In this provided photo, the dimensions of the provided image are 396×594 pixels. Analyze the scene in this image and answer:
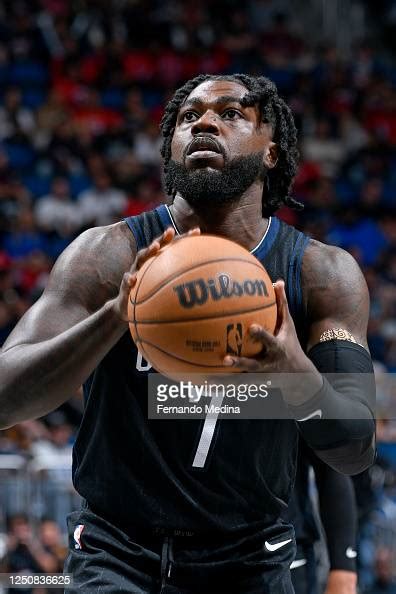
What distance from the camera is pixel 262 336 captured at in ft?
8.11

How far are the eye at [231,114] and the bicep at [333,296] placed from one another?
1.75 feet

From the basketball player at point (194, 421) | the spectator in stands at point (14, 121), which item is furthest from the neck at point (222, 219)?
the spectator in stands at point (14, 121)

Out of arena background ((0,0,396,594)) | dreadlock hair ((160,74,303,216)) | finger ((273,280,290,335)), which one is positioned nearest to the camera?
finger ((273,280,290,335))

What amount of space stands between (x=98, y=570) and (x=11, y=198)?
803 cm

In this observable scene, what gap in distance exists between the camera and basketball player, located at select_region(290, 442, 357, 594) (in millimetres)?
Result: 4531

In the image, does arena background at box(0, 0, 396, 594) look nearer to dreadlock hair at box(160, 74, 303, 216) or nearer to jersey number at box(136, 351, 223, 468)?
dreadlock hair at box(160, 74, 303, 216)

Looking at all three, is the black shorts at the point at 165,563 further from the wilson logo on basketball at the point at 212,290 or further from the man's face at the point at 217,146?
the man's face at the point at 217,146

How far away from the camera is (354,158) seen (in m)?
13.0

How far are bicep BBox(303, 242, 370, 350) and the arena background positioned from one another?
4.79 metres

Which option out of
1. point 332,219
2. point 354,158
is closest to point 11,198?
point 332,219

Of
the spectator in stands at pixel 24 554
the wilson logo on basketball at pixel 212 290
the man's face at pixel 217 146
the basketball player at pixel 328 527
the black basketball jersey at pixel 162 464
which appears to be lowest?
the spectator in stands at pixel 24 554

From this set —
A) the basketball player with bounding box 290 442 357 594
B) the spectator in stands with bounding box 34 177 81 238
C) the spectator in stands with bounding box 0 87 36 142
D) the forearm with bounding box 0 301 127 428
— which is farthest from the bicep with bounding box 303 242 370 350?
the spectator in stands with bounding box 0 87 36 142

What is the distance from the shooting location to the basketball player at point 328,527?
453cm

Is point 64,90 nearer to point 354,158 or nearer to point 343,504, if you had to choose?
point 354,158
